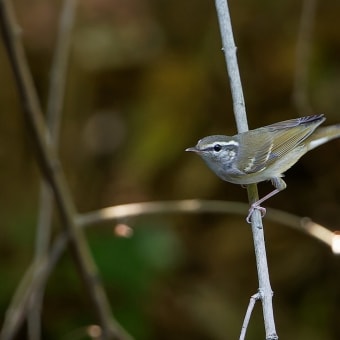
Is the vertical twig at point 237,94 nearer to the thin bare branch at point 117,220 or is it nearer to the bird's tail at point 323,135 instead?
the thin bare branch at point 117,220

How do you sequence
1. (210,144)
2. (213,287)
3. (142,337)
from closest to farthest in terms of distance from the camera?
(210,144), (142,337), (213,287)

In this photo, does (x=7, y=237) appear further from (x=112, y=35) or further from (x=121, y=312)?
(x=112, y=35)

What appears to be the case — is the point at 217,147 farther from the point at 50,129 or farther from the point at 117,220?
the point at 50,129

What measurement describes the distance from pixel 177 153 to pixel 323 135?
5.37 ft

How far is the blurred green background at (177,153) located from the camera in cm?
508

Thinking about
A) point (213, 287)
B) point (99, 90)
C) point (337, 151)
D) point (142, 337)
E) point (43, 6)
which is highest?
point (43, 6)

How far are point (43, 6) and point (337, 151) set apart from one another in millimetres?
2324

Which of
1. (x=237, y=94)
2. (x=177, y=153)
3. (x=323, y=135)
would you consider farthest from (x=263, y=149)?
(x=177, y=153)

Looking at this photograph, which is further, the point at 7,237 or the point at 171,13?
the point at 171,13

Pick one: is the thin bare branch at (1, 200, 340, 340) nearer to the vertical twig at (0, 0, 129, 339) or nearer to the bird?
the vertical twig at (0, 0, 129, 339)

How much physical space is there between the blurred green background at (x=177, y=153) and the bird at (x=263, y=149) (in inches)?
53.8

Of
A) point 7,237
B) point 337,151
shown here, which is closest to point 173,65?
point 337,151

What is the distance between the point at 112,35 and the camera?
544 centimetres

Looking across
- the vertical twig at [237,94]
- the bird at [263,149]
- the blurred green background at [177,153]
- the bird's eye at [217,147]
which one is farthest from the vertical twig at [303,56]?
the vertical twig at [237,94]
